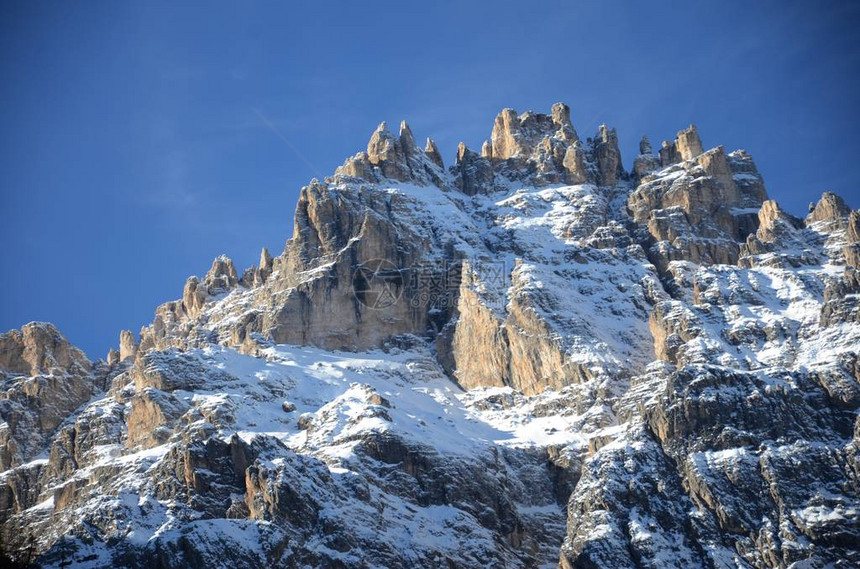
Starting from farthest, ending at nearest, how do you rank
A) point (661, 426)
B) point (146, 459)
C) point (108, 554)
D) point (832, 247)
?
point (832, 247)
point (146, 459)
point (661, 426)
point (108, 554)

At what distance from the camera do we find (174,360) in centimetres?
18300

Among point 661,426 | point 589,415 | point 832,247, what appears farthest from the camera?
point 832,247

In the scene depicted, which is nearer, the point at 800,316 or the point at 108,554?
the point at 108,554

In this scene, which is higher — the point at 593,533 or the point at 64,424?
the point at 64,424

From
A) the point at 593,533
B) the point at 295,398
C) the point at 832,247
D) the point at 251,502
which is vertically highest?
the point at 832,247

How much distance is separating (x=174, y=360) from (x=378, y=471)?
43038mm

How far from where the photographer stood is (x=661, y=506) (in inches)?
5502

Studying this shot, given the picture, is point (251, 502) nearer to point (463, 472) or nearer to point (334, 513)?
point (334, 513)

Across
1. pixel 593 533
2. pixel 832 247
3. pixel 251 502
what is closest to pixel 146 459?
pixel 251 502

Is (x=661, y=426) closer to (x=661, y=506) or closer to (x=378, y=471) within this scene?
(x=661, y=506)

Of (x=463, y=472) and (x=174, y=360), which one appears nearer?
(x=463, y=472)

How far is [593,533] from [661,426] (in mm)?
17771

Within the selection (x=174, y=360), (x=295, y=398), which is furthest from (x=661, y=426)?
(x=174, y=360)

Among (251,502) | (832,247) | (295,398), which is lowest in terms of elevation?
(251,502)
